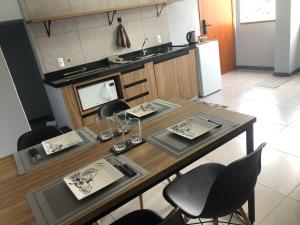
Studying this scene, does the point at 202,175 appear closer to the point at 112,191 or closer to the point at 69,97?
the point at 112,191

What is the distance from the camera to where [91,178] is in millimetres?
1142

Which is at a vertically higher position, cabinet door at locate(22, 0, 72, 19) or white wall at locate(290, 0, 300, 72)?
cabinet door at locate(22, 0, 72, 19)

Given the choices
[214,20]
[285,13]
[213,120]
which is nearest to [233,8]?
[214,20]

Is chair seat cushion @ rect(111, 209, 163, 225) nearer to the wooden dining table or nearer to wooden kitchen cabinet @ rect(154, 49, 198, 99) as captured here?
the wooden dining table

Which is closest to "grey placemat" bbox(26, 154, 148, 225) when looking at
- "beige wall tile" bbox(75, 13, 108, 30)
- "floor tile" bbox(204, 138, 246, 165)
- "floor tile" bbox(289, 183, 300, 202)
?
"floor tile" bbox(289, 183, 300, 202)

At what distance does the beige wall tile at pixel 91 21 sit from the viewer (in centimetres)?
328

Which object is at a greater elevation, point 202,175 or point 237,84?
point 202,175

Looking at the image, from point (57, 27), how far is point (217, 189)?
288 centimetres

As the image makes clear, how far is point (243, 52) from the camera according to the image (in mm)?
5258

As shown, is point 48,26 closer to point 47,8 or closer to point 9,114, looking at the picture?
point 47,8

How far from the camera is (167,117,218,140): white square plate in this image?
1360 millimetres

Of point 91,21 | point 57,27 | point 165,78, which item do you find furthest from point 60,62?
point 165,78

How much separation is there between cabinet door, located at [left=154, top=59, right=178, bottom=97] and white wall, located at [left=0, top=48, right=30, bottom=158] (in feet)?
5.77

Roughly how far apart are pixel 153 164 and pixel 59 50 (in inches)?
99.6
